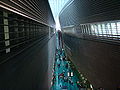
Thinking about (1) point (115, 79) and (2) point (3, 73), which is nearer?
(2) point (3, 73)

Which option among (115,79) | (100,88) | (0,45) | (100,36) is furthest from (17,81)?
(100,88)

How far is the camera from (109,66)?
7.04 m

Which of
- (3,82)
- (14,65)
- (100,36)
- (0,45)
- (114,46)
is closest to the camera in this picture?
(3,82)

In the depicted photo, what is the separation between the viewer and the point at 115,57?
6.39m

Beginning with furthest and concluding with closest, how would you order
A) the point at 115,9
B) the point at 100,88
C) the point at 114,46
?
the point at 100,88
the point at 114,46
the point at 115,9

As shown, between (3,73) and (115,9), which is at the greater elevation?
(115,9)

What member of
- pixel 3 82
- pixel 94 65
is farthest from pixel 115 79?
pixel 3 82

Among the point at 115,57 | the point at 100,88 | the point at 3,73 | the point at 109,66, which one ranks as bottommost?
the point at 100,88

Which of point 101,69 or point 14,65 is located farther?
point 101,69

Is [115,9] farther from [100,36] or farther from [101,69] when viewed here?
[101,69]

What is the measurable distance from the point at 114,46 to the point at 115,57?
0.66m

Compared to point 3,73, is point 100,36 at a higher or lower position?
higher

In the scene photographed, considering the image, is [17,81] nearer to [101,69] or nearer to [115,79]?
[115,79]

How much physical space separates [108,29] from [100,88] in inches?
183
